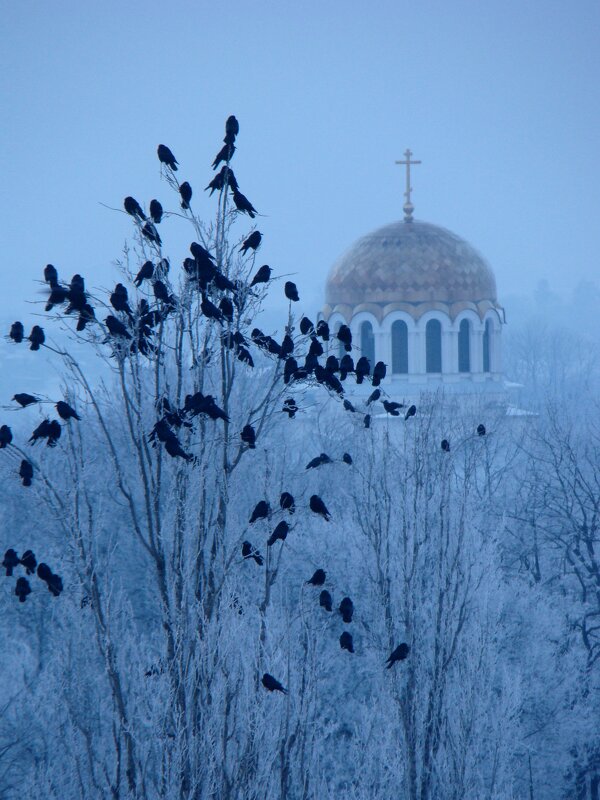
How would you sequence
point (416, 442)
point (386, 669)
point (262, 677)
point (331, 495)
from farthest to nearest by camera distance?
point (331, 495)
point (416, 442)
point (386, 669)
point (262, 677)

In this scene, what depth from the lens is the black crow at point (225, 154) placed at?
5922 mm

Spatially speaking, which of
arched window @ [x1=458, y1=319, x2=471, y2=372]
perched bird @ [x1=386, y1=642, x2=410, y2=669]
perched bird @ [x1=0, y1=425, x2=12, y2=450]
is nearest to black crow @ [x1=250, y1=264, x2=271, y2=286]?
perched bird @ [x1=0, y1=425, x2=12, y2=450]

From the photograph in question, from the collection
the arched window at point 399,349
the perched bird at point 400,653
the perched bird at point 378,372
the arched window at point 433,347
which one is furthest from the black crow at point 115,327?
the arched window at point 433,347

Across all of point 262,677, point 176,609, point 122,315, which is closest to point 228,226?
point 122,315

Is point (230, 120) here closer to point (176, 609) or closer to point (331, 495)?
point (176, 609)

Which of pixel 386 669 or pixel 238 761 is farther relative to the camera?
pixel 386 669

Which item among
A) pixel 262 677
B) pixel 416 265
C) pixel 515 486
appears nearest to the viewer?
pixel 262 677

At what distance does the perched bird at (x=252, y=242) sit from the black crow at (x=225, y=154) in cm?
48

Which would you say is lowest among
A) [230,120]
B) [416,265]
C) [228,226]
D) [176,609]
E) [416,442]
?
[176,609]

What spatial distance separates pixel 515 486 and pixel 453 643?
11145 mm

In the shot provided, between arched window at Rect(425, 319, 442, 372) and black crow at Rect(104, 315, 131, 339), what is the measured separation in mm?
17217

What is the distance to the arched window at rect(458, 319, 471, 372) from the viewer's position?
75.0ft

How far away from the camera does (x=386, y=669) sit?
8.23 metres

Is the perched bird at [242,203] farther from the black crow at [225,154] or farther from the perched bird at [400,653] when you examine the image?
the perched bird at [400,653]
